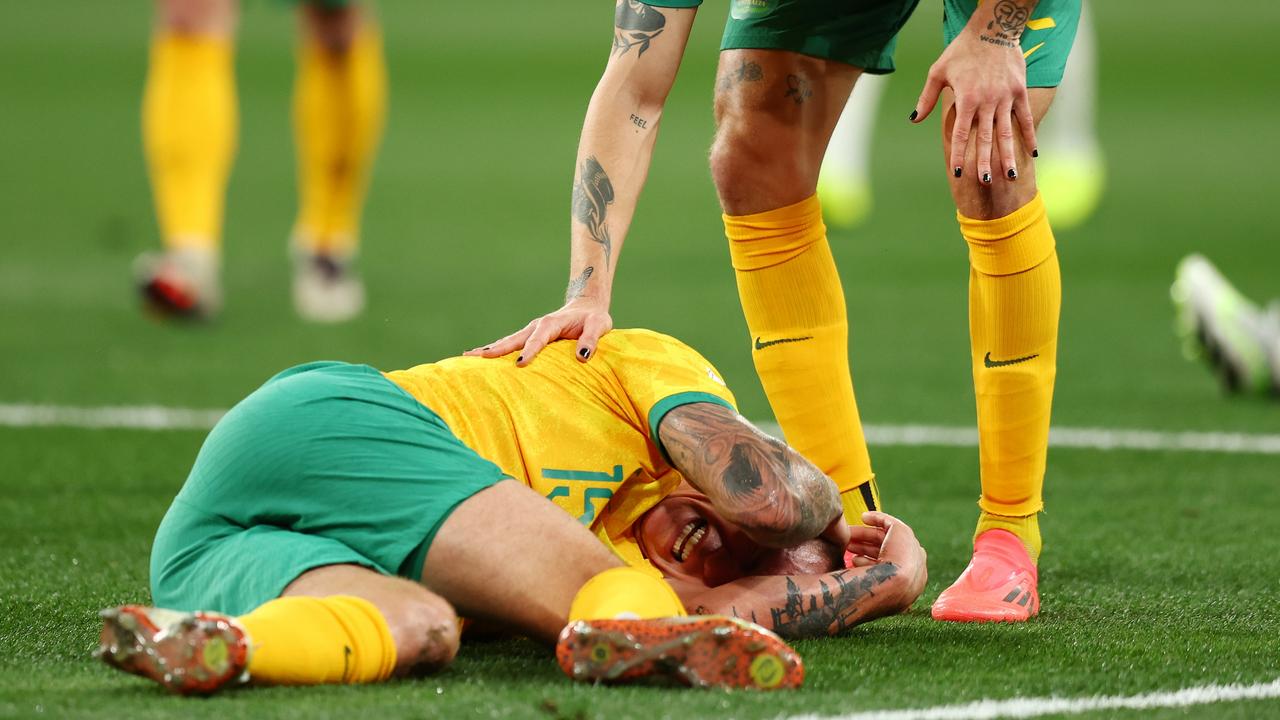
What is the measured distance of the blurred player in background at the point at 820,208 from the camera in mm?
2855

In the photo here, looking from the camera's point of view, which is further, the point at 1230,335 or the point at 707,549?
the point at 1230,335

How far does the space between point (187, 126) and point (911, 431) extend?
2.87 meters

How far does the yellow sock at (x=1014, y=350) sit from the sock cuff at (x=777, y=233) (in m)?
0.31

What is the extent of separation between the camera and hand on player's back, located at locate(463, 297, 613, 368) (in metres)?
2.83

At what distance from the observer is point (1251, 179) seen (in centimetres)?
1134

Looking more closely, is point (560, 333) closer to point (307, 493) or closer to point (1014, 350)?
point (307, 493)

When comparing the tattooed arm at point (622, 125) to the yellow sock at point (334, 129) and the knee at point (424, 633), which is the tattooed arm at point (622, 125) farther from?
the yellow sock at point (334, 129)

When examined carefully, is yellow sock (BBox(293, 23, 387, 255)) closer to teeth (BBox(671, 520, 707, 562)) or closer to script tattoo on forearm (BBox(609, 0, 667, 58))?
script tattoo on forearm (BBox(609, 0, 667, 58))

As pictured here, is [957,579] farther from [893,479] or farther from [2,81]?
[2,81]

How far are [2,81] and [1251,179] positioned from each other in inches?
429

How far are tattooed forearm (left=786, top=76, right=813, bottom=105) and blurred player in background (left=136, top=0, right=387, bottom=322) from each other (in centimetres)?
352

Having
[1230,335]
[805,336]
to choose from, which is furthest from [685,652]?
[1230,335]

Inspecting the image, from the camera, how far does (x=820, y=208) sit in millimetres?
3199

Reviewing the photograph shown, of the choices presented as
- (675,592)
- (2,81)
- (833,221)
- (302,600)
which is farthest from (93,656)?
(2,81)
